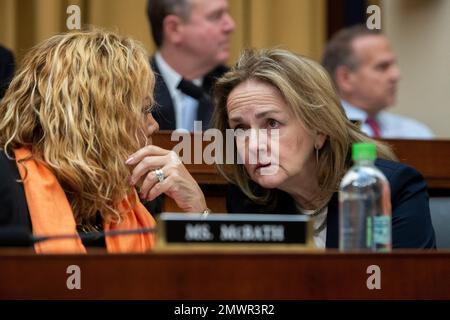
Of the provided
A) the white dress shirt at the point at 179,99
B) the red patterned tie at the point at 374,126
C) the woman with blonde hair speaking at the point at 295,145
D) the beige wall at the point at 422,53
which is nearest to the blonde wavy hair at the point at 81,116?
the woman with blonde hair speaking at the point at 295,145

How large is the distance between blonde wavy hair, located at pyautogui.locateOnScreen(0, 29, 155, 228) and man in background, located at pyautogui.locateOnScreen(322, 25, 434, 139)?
1966 mm

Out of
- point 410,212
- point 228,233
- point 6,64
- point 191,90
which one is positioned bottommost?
point 410,212

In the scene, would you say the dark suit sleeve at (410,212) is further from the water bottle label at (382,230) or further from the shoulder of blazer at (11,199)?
the shoulder of blazer at (11,199)

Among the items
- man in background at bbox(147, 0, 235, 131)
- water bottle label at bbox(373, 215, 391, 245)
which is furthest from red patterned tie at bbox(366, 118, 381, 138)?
water bottle label at bbox(373, 215, 391, 245)

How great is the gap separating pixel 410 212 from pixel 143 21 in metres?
2.32

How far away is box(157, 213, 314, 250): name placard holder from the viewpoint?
1715mm

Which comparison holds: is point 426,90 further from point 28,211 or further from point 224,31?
point 28,211

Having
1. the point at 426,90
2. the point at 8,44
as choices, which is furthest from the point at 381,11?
the point at 8,44

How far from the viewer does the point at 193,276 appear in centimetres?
165

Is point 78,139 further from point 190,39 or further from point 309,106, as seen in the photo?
point 190,39

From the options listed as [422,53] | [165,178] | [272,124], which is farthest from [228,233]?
[422,53]

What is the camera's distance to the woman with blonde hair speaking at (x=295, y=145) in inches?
104
